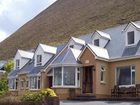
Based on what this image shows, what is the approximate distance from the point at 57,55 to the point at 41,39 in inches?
1076

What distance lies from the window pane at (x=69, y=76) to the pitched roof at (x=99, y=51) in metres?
3.03

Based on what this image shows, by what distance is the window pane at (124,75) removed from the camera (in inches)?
1455

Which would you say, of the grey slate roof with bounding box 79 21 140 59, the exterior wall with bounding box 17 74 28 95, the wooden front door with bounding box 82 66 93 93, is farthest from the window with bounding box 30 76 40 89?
the grey slate roof with bounding box 79 21 140 59

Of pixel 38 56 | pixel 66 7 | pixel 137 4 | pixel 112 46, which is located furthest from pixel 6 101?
pixel 66 7

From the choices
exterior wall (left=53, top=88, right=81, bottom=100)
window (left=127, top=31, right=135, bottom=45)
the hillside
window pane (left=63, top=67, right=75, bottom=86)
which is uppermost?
the hillside

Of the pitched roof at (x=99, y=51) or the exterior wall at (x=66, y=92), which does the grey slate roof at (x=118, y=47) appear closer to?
the pitched roof at (x=99, y=51)

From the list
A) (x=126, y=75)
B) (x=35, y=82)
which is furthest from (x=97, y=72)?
(x=35, y=82)

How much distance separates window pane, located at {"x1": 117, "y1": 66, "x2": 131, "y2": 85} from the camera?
3697 cm

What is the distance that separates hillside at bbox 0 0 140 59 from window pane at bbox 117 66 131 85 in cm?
2185

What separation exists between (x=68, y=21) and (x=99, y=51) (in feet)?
133

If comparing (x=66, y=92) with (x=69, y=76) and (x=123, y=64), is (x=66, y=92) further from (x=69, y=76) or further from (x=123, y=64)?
(x=123, y=64)

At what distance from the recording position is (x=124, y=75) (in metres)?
37.4

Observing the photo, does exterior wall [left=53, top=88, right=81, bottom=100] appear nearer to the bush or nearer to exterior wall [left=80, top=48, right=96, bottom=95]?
exterior wall [left=80, top=48, right=96, bottom=95]

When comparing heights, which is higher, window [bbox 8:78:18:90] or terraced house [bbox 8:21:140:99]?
terraced house [bbox 8:21:140:99]
